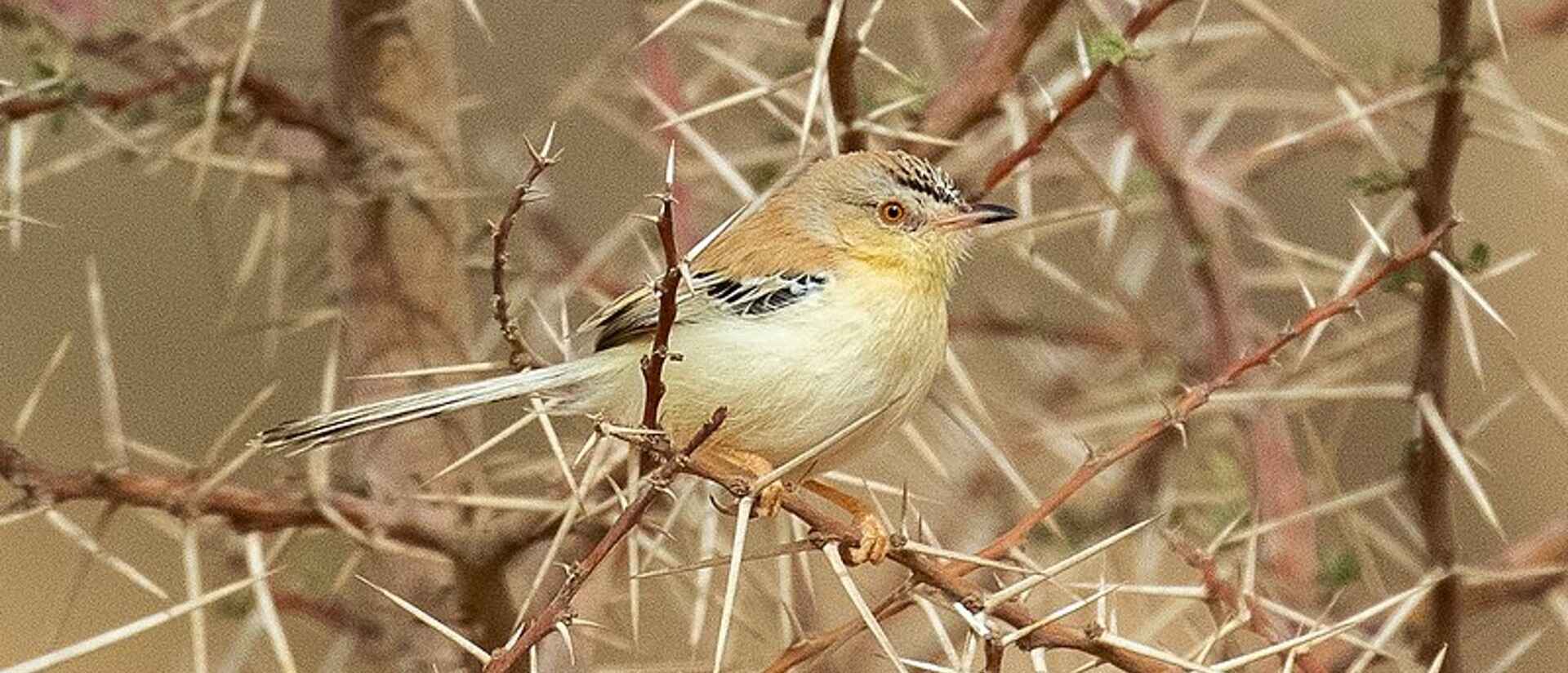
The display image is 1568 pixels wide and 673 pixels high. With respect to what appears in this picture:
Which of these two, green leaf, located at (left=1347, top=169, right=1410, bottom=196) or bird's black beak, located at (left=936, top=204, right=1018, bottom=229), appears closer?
green leaf, located at (left=1347, top=169, right=1410, bottom=196)

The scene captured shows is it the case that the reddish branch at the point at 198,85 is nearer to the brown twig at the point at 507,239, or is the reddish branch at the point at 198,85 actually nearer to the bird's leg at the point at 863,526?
the brown twig at the point at 507,239

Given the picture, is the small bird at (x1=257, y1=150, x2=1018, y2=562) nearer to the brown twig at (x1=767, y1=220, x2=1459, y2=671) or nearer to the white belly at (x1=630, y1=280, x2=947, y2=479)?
the white belly at (x1=630, y1=280, x2=947, y2=479)

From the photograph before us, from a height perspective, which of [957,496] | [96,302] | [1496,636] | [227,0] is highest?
[227,0]

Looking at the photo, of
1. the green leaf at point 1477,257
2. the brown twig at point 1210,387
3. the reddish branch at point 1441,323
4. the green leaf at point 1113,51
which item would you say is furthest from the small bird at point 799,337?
the green leaf at point 1477,257

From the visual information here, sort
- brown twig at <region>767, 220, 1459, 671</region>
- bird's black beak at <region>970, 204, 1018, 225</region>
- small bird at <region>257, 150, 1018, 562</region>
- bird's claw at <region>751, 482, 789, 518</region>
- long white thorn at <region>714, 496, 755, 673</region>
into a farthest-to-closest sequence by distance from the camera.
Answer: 1. bird's black beak at <region>970, 204, 1018, 225</region>
2. small bird at <region>257, 150, 1018, 562</region>
3. bird's claw at <region>751, 482, 789, 518</region>
4. brown twig at <region>767, 220, 1459, 671</region>
5. long white thorn at <region>714, 496, 755, 673</region>

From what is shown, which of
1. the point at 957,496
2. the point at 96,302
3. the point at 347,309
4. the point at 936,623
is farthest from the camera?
the point at 957,496

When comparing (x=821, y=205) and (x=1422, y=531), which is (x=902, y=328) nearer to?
(x=821, y=205)

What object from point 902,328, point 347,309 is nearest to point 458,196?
point 347,309

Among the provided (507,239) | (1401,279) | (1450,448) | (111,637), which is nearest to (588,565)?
(507,239)

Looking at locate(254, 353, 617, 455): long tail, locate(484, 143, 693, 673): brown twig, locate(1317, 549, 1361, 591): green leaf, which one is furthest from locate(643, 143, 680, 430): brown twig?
locate(1317, 549, 1361, 591): green leaf
